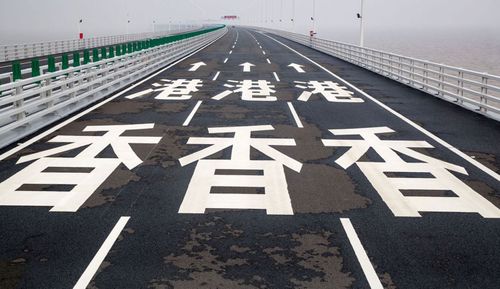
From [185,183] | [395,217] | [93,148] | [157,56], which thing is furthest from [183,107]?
[157,56]

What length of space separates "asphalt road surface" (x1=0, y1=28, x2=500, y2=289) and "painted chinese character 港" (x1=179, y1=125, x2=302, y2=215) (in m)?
0.03

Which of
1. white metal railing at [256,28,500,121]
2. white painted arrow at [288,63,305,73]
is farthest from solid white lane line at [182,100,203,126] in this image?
white painted arrow at [288,63,305,73]

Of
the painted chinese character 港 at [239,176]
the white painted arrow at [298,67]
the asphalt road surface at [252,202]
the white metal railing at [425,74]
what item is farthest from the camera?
the white painted arrow at [298,67]

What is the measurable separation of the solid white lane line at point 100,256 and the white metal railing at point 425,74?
9.85 m

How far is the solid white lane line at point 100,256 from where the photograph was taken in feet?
15.5

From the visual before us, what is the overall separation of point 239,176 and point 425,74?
13.7 metres

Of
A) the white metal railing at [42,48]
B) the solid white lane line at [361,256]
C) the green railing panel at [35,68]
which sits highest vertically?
the white metal railing at [42,48]

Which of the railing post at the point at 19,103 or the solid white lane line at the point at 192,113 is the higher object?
the railing post at the point at 19,103

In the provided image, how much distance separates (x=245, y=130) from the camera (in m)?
11.6

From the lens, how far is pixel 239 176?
796cm

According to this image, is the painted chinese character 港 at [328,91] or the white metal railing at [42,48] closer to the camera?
the painted chinese character 港 at [328,91]

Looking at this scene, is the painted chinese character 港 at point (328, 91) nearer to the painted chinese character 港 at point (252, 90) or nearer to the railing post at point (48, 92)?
the painted chinese character 港 at point (252, 90)

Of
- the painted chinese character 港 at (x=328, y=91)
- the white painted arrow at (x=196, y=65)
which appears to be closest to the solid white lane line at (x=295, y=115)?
the painted chinese character 港 at (x=328, y=91)

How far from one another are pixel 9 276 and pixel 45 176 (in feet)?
10.8
